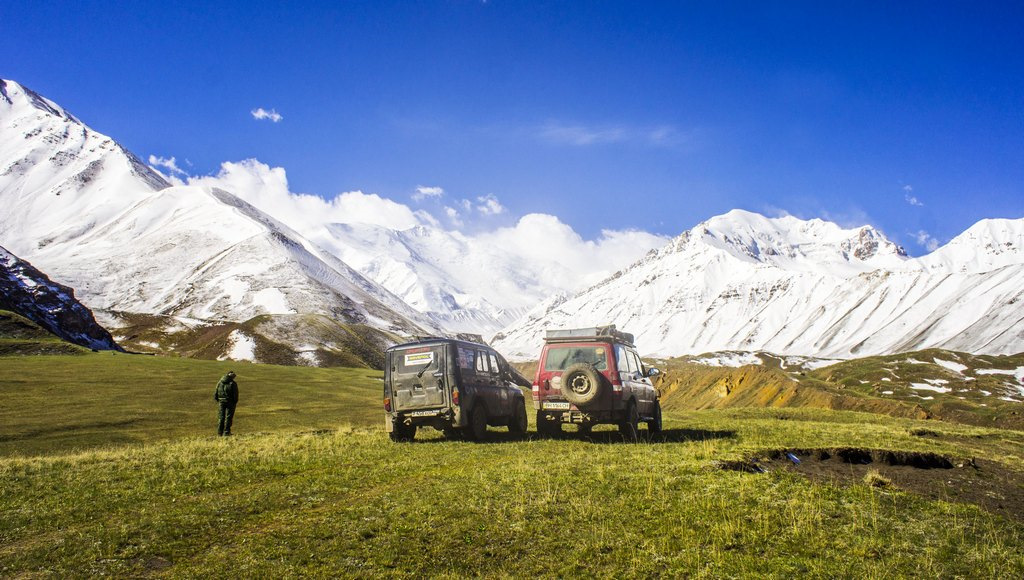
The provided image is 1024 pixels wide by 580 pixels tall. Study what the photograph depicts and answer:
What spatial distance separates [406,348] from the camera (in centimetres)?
1831

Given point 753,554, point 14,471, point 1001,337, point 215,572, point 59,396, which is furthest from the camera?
point 1001,337

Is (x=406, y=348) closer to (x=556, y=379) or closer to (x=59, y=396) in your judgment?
(x=556, y=379)

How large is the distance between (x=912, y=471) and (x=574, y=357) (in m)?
8.81

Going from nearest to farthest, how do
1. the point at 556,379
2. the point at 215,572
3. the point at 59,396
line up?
the point at 215,572, the point at 556,379, the point at 59,396

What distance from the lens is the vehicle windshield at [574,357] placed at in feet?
57.6

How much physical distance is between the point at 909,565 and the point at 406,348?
14296 millimetres

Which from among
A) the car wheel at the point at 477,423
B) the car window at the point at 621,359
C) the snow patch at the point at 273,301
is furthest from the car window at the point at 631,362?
the snow patch at the point at 273,301

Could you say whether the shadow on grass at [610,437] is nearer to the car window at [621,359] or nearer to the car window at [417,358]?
the car window at [621,359]

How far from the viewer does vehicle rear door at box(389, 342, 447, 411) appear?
17.6 m

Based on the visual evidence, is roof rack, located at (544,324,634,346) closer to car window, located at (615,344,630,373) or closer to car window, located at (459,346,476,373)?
car window, located at (615,344,630,373)

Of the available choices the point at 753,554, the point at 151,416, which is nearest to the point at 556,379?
the point at 753,554

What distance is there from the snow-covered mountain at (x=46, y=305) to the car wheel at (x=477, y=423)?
72.8m

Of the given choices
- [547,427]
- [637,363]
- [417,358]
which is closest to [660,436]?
[637,363]

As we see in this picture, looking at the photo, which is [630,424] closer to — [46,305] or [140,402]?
[140,402]
